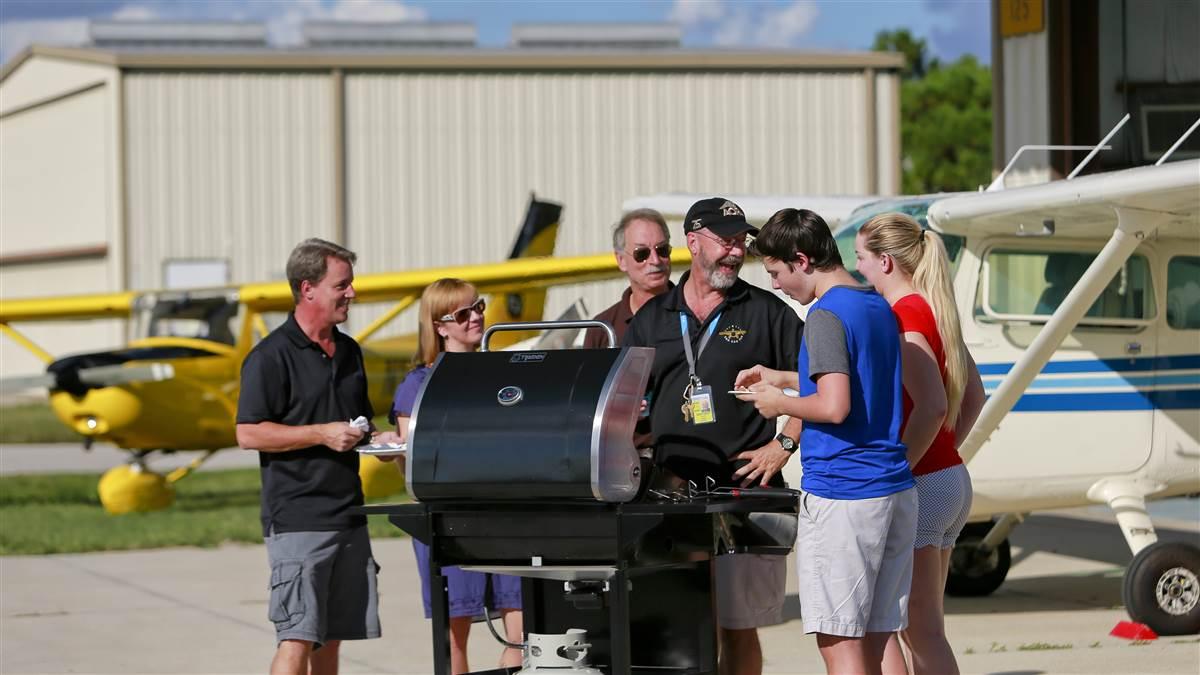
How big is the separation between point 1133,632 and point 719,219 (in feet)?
14.2

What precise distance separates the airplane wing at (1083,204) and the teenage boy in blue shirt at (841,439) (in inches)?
142

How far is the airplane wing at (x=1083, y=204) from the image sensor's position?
297 inches

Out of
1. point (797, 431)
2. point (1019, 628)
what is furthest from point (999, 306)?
point (797, 431)

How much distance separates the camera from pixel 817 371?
4293 mm

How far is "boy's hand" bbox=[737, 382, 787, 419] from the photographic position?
4.28m

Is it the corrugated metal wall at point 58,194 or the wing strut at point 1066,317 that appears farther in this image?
the corrugated metal wall at point 58,194

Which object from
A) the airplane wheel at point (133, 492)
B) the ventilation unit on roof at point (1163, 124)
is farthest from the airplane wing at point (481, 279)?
the ventilation unit on roof at point (1163, 124)

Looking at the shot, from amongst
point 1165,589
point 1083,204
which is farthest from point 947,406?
point 1165,589

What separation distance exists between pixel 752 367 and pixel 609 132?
108 feet

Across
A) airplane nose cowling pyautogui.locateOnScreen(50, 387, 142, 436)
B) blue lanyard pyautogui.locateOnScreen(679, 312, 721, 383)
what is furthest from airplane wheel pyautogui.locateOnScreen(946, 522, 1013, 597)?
airplane nose cowling pyautogui.locateOnScreen(50, 387, 142, 436)

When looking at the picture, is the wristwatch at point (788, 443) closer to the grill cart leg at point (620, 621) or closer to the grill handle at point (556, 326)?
the grill handle at point (556, 326)

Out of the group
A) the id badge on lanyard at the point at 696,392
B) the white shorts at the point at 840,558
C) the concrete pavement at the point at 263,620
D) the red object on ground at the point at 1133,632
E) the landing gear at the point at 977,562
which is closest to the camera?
the white shorts at the point at 840,558

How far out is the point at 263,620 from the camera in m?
8.93

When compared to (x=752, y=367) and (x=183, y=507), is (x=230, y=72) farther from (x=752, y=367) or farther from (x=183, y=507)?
(x=752, y=367)
